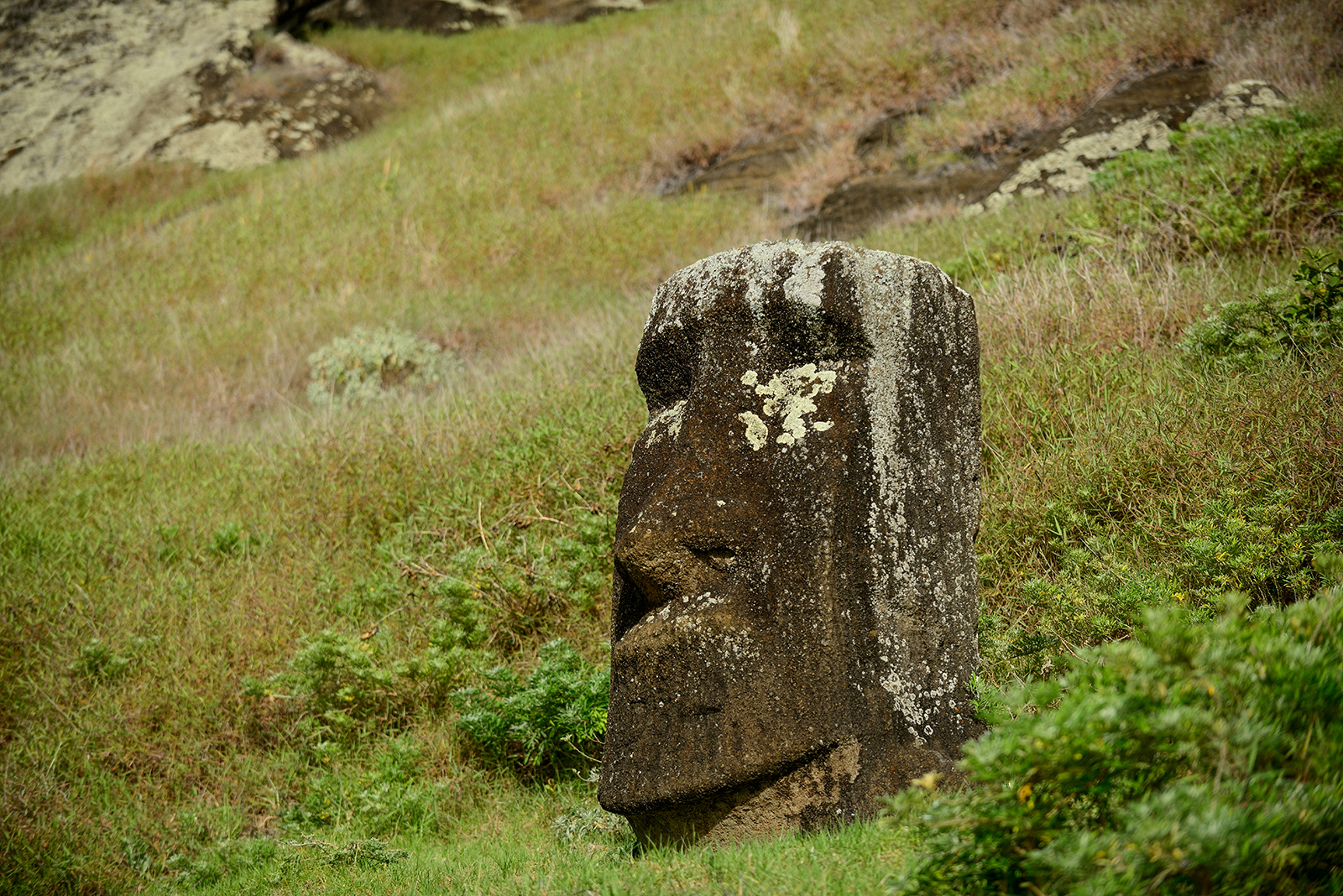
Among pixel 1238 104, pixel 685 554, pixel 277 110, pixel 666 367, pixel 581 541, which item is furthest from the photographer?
pixel 277 110

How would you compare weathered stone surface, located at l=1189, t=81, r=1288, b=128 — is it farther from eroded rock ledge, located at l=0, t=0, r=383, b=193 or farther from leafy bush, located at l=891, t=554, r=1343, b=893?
eroded rock ledge, located at l=0, t=0, r=383, b=193

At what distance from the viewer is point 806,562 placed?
9.29ft

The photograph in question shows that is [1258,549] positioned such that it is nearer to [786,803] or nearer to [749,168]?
[786,803]

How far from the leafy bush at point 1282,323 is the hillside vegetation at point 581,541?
2cm

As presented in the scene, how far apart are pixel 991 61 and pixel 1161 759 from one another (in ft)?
34.6

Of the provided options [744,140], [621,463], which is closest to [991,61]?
[744,140]

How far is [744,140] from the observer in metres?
12.4

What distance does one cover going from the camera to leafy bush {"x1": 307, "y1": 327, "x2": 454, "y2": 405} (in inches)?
330

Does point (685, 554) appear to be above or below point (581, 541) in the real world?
above

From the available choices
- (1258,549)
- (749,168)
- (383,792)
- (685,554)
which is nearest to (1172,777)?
(685,554)

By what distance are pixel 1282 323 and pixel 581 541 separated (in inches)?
140

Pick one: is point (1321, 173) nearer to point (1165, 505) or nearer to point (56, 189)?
point (1165, 505)

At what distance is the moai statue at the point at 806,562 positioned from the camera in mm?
2783

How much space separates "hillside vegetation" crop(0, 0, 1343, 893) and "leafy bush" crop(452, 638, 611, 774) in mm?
18
